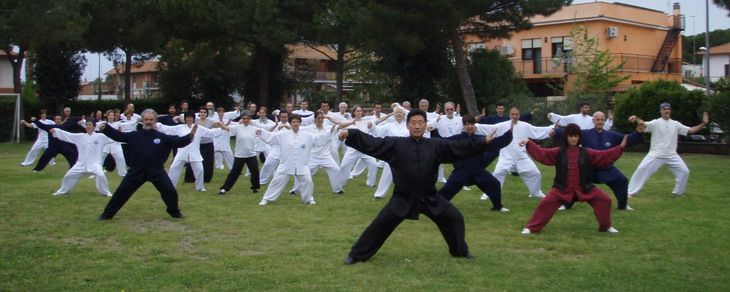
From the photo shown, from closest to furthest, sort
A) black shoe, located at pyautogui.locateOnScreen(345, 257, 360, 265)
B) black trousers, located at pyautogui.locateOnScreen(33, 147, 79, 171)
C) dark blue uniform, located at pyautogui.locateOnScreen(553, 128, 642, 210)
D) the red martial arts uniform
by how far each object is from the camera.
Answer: black shoe, located at pyautogui.locateOnScreen(345, 257, 360, 265) → the red martial arts uniform → dark blue uniform, located at pyautogui.locateOnScreen(553, 128, 642, 210) → black trousers, located at pyautogui.locateOnScreen(33, 147, 79, 171)

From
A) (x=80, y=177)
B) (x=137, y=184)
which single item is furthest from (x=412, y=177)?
(x=80, y=177)

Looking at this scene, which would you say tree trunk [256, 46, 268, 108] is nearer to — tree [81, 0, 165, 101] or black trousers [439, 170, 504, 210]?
tree [81, 0, 165, 101]

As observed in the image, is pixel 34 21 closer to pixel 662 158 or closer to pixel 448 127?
pixel 448 127

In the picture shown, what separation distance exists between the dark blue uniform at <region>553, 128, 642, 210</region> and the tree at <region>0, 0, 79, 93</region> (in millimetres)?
26105

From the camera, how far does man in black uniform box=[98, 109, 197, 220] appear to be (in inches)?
418

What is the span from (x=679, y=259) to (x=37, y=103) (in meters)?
35.7

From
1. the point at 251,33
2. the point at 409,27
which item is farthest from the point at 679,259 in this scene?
the point at 251,33

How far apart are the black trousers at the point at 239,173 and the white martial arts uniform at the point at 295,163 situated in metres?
1.85

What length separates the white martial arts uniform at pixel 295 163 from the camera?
40.4 ft

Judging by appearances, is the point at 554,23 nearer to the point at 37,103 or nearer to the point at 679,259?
the point at 37,103

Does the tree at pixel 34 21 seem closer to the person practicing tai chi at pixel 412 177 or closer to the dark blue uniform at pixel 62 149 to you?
the dark blue uniform at pixel 62 149

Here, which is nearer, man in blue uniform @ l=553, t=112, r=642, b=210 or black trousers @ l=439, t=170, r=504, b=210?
black trousers @ l=439, t=170, r=504, b=210

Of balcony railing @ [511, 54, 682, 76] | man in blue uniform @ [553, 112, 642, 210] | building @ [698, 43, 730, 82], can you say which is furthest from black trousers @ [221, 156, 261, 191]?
building @ [698, 43, 730, 82]

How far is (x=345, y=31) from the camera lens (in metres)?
31.9
